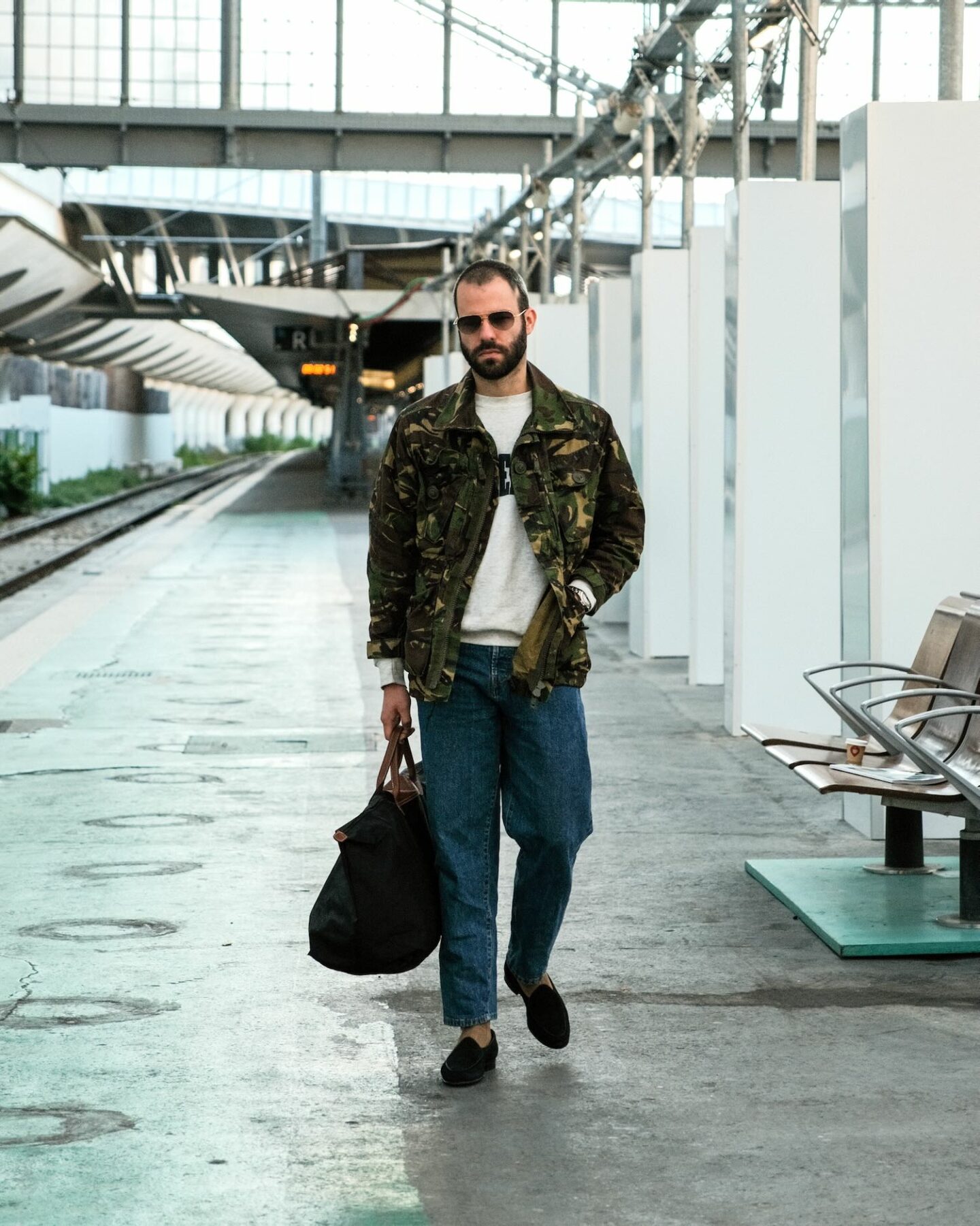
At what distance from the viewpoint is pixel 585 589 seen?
4656 mm

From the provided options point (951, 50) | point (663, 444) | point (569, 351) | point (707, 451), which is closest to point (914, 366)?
point (951, 50)

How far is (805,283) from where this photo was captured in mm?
10281

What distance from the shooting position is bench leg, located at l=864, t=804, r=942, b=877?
273 inches

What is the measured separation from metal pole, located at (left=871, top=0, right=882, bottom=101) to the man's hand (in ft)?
97.5

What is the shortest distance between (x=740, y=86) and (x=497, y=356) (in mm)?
7720

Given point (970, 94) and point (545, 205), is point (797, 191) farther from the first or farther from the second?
point (970, 94)

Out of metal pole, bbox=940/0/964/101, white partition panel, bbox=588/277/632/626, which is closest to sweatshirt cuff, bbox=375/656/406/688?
metal pole, bbox=940/0/964/101

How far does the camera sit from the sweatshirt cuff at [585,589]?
466cm

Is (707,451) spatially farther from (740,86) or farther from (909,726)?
(909,726)

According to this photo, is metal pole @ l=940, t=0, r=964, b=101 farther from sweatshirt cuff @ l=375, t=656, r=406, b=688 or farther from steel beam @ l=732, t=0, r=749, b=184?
sweatshirt cuff @ l=375, t=656, r=406, b=688

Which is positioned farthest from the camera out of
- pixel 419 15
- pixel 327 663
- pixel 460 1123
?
pixel 419 15

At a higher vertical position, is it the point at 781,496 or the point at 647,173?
the point at 647,173

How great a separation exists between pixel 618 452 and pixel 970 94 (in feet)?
90.5

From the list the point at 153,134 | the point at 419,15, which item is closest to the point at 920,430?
the point at 153,134
